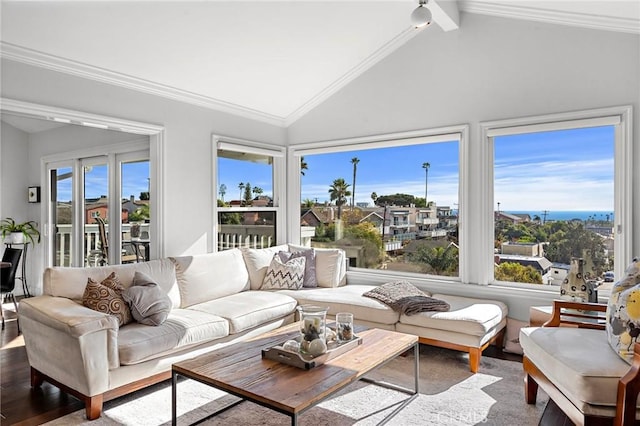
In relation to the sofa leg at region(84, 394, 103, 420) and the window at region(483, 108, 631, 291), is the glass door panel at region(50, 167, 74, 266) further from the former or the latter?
the window at region(483, 108, 631, 291)

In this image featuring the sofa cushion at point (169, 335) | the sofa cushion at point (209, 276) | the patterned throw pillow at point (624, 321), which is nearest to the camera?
the patterned throw pillow at point (624, 321)

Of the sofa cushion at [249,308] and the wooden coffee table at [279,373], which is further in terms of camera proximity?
the sofa cushion at [249,308]

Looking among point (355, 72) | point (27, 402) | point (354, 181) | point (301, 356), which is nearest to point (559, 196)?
point (354, 181)

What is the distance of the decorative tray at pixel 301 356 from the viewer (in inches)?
88.9

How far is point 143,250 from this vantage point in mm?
4840

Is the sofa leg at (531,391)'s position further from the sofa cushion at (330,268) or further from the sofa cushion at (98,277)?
the sofa cushion at (98,277)

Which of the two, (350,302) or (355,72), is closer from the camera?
(350,302)

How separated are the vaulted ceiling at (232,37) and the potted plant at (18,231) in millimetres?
3558

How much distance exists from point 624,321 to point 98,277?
11.2ft

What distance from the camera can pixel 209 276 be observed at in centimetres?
396

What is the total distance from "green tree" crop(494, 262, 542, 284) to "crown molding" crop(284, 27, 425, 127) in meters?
2.48

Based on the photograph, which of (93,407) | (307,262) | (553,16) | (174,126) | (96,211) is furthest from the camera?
(96,211)

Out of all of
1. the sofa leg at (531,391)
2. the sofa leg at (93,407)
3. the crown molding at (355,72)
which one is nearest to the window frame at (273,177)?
the crown molding at (355,72)

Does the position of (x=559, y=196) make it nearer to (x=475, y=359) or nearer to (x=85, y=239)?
(x=475, y=359)
